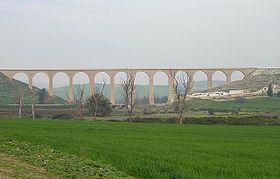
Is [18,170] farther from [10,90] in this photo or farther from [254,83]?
[254,83]

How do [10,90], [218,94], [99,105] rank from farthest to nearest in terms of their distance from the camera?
[10,90] < [218,94] < [99,105]

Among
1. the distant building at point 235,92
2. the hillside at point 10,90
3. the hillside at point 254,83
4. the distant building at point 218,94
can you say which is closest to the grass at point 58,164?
the hillside at point 10,90

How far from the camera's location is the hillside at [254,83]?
4700 inches

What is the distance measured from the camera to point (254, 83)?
403ft

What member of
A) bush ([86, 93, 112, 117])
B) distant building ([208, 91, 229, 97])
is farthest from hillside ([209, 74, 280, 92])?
bush ([86, 93, 112, 117])

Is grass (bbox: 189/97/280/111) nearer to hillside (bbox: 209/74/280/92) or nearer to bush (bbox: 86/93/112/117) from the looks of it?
hillside (bbox: 209/74/280/92)

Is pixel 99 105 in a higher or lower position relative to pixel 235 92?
lower

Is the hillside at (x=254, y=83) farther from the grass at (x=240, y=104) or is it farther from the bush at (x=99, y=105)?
the bush at (x=99, y=105)

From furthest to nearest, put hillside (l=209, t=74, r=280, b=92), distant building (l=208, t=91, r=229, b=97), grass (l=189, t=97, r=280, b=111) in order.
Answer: hillside (l=209, t=74, r=280, b=92), distant building (l=208, t=91, r=229, b=97), grass (l=189, t=97, r=280, b=111)

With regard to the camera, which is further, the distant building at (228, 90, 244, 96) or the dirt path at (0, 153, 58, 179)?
the distant building at (228, 90, 244, 96)

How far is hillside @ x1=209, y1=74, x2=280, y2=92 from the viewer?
119 m

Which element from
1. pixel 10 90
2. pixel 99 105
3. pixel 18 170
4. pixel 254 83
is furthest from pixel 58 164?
pixel 254 83

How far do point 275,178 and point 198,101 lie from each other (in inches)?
3365

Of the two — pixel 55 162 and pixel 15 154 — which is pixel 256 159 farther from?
pixel 15 154
